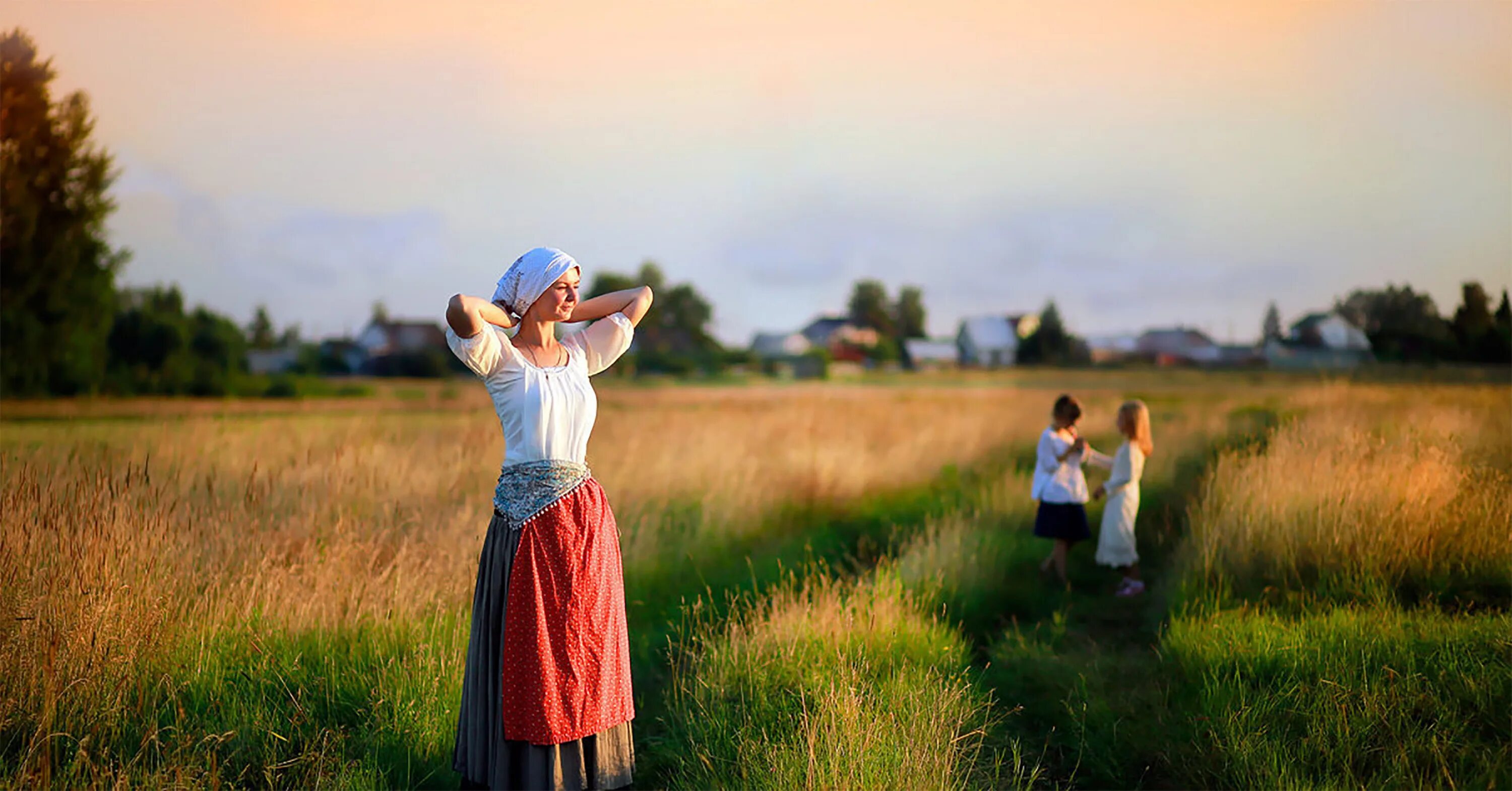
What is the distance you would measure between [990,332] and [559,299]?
2430 inches

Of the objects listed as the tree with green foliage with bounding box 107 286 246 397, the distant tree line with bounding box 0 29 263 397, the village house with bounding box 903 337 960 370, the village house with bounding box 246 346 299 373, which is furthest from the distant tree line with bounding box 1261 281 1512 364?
the village house with bounding box 903 337 960 370

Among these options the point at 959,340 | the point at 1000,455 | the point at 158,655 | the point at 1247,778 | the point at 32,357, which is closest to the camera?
the point at 1247,778

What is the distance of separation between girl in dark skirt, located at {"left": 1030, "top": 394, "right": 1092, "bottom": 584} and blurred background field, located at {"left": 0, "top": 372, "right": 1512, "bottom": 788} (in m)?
0.42

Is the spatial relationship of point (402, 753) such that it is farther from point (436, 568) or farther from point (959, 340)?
point (959, 340)

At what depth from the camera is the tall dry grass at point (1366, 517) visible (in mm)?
6676

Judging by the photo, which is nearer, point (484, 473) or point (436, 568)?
point (436, 568)

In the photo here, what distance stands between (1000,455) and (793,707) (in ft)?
37.1

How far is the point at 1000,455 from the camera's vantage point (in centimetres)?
1538

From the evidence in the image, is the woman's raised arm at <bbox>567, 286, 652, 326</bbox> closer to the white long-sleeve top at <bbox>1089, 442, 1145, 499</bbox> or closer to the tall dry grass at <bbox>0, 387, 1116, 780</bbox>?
the tall dry grass at <bbox>0, 387, 1116, 780</bbox>

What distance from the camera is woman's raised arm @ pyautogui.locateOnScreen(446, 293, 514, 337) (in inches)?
136

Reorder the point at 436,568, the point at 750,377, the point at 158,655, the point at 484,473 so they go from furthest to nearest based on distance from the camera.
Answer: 1. the point at 750,377
2. the point at 484,473
3. the point at 436,568
4. the point at 158,655

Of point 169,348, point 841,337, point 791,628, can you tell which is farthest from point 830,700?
point 841,337

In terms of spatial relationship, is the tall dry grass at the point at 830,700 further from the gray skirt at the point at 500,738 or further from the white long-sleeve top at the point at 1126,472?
the white long-sleeve top at the point at 1126,472

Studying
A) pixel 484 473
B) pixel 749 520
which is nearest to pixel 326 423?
pixel 484 473
